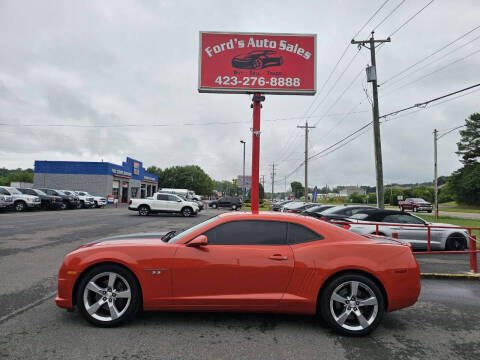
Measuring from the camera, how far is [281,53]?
13.0 meters

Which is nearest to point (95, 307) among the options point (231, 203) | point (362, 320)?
point (362, 320)

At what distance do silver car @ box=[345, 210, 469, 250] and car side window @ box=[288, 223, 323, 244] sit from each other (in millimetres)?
5523

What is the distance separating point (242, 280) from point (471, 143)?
76.2 m

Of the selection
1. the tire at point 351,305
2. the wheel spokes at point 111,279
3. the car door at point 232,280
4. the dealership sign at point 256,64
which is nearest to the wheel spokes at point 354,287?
the tire at point 351,305

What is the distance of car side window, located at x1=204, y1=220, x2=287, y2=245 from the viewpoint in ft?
12.4

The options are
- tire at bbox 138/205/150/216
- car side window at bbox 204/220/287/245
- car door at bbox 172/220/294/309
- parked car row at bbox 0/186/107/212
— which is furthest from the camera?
tire at bbox 138/205/150/216

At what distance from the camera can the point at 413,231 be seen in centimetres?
916

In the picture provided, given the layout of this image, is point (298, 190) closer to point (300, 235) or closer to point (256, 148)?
point (256, 148)

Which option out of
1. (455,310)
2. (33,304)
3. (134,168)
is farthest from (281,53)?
(134,168)

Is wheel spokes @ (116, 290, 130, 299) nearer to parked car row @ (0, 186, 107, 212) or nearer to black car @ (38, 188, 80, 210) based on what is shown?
parked car row @ (0, 186, 107, 212)

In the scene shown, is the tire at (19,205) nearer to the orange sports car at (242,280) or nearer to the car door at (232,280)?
the orange sports car at (242,280)

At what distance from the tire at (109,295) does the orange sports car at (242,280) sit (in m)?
0.01

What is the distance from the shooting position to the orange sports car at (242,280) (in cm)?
359

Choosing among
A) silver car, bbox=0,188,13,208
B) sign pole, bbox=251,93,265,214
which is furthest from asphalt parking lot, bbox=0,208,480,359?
silver car, bbox=0,188,13,208
